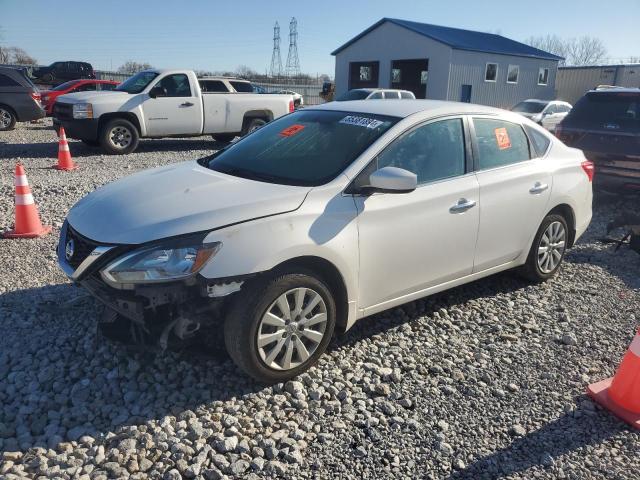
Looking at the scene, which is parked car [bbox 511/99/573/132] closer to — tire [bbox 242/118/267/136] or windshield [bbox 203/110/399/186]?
tire [bbox 242/118/267/136]

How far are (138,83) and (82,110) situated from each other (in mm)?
1588

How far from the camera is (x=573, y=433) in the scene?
9.76 feet

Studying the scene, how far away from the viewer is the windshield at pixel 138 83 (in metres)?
11.7

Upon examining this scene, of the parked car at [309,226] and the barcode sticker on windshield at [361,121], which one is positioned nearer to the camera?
the parked car at [309,226]

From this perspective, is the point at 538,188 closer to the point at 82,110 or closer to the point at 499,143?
the point at 499,143

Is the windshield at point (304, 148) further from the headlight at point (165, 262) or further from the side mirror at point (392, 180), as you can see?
the headlight at point (165, 262)

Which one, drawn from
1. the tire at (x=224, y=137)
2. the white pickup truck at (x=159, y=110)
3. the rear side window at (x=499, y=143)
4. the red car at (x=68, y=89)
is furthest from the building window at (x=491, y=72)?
the rear side window at (x=499, y=143)

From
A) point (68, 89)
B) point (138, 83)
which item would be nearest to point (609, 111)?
point (138, 83)

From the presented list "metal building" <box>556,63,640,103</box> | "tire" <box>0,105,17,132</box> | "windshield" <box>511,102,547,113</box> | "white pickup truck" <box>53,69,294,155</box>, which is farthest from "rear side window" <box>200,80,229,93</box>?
"metal building" <box>556,63,640,103</box>

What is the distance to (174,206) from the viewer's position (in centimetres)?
313

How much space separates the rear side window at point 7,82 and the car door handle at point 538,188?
46.8 feet

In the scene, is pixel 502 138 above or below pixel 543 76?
below

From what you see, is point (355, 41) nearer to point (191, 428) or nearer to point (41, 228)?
point (41, 228)

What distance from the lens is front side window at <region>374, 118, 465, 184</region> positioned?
3646mm
